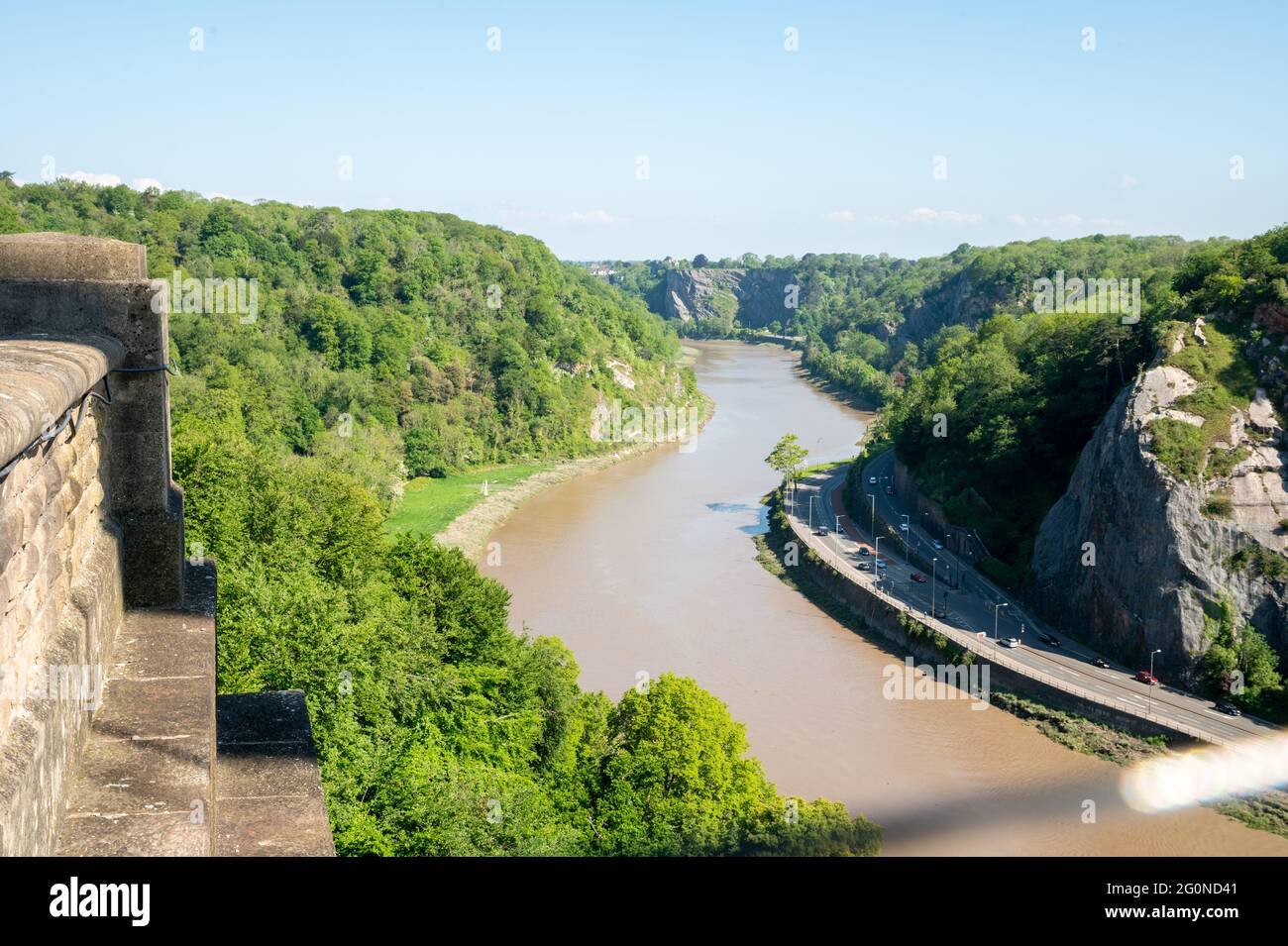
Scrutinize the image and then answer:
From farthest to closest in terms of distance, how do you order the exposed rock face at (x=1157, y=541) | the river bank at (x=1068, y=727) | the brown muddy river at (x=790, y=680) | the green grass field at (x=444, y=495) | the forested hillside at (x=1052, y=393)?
the green grass field at (x=444, y=495) → the forested hillside at (x=1052, y=393) → the exposed rock face at (x=1157, y=541) → the river bank at (x=1068, y=727) → the brown muddy river at (x=790, y=680)

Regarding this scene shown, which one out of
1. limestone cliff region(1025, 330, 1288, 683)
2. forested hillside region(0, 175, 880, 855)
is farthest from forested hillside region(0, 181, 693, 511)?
limestone cliff region(1025, 330, 1288, 683)

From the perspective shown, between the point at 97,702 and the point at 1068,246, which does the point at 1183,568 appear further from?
the point at 1068,246

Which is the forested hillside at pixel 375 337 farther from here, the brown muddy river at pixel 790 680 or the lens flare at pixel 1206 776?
the lens flare at pixel 1206 776

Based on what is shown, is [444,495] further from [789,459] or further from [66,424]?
[66,424]

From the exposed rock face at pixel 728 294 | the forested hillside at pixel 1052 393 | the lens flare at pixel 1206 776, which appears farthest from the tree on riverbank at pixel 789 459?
the exposed rock face at pixel 728 294

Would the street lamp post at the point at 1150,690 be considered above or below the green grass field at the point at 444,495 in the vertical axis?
below
